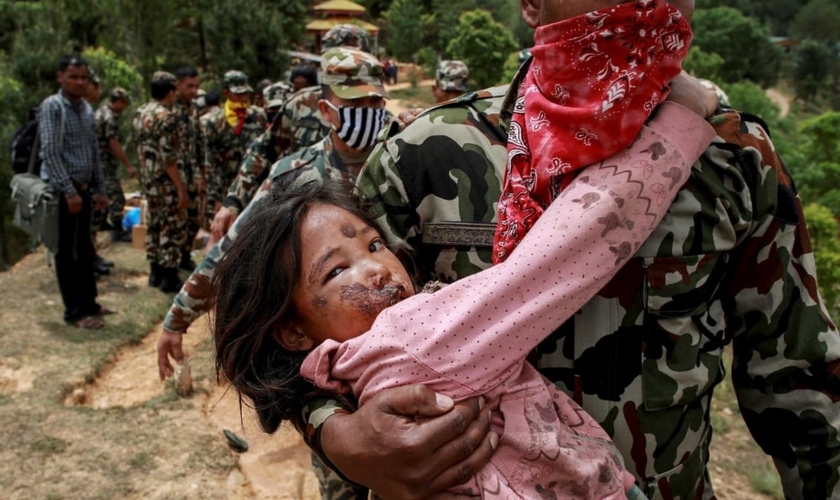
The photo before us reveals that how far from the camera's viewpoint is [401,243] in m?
1.46

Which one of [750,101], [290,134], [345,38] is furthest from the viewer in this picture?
[750,101]

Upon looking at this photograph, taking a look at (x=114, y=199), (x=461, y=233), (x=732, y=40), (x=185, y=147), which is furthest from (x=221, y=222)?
(x=732, y=40)

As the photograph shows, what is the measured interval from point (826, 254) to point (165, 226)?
38.7 ft

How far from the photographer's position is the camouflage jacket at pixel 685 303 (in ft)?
4.29

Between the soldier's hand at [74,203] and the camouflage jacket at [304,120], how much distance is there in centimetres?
192

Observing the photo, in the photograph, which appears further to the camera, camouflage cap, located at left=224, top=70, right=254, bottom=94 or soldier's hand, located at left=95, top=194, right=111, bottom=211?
camouflage cap, located at left=224, top=70, right=254, bottom=94

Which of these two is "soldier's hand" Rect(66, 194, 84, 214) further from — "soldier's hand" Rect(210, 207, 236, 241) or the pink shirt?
the pink shirt

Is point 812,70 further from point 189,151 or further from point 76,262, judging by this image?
point 76,262

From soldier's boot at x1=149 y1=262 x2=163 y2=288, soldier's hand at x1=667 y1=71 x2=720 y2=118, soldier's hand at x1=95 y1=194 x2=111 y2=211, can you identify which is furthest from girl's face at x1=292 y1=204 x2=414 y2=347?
soldier's boot at x1=149 y1=262 x2=163 y2=288

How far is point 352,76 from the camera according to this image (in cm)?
316

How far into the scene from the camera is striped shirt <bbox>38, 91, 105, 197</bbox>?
5.15 meters

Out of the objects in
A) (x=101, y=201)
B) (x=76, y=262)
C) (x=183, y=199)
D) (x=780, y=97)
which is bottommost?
(x=780, y=97)

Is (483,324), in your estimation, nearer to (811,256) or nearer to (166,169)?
(811,256)

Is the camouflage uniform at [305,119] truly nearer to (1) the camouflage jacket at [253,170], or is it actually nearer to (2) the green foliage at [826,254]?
(1) the camouflage jacket at [253,170]
